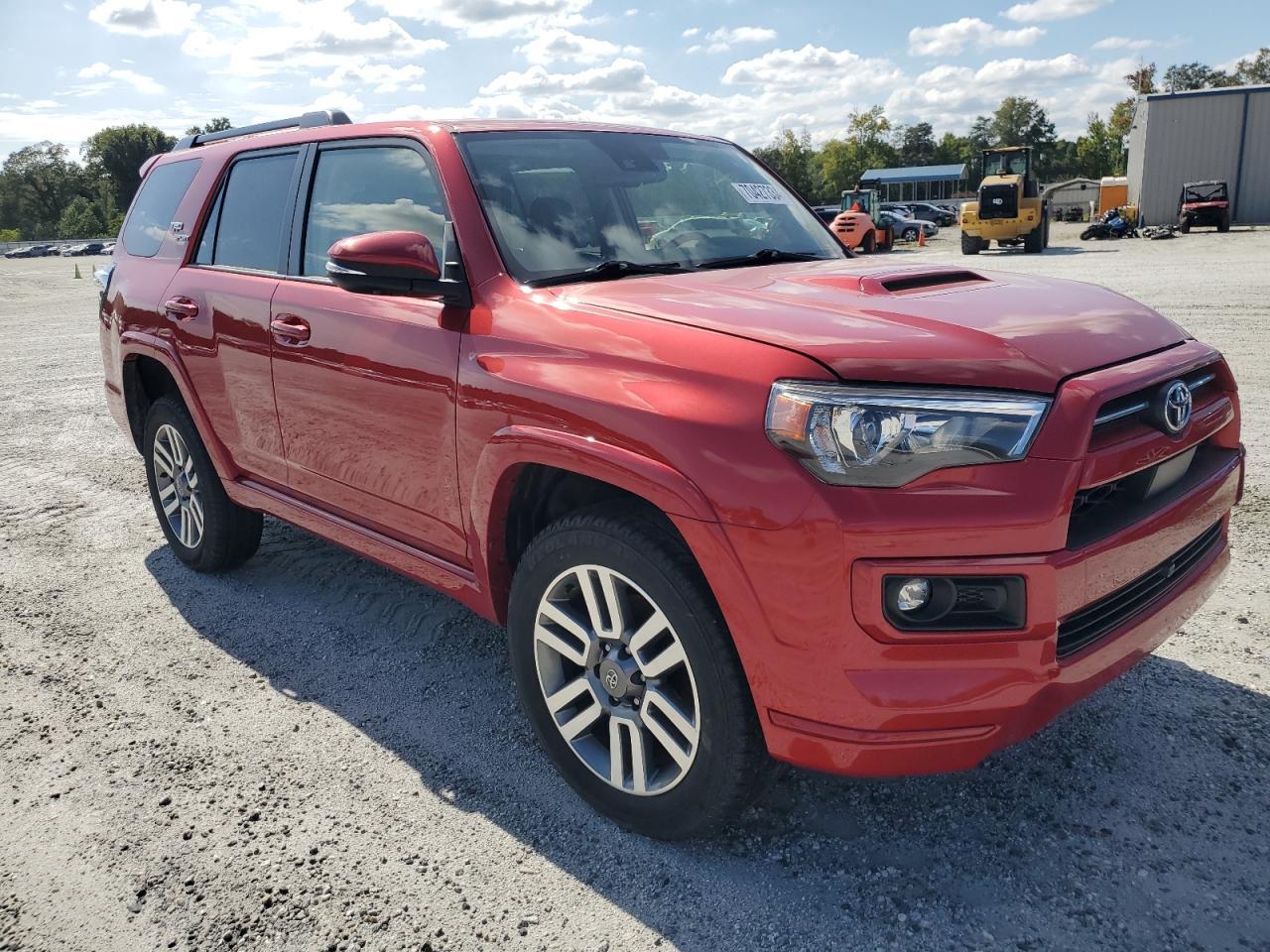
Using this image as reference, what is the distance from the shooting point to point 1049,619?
6.84 ft

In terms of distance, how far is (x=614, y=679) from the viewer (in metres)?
2.57

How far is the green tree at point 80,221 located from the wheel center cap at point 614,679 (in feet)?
370

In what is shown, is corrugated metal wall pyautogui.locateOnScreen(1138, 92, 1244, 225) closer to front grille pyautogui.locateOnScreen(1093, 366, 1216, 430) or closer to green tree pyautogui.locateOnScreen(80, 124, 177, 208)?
front grille pyautogui.locateOnScreen(1093, 366, 1216, 430)

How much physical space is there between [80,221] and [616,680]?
382ft

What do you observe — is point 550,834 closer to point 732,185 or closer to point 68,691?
point 68,691

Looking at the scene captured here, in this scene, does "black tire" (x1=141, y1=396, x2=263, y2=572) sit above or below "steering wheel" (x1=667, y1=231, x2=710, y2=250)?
below

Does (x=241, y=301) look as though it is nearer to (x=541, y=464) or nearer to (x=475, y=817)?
(x=541, y=464)

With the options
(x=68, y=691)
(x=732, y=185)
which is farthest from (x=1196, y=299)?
(x=68, y=691)

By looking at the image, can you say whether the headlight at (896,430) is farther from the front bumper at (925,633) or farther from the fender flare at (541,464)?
the fender flare at (541,464)

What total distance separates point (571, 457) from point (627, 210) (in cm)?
117

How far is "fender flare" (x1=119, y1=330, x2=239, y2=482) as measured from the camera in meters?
4.23

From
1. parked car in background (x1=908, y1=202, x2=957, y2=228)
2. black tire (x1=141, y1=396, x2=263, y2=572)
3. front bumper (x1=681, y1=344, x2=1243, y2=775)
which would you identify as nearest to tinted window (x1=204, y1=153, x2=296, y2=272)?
black tire (x1=141, y1=396, x2=263, y2=572)

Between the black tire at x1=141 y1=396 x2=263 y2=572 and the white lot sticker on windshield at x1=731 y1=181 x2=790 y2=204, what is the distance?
8.44 ft

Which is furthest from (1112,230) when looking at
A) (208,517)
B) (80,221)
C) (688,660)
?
(80,221)
